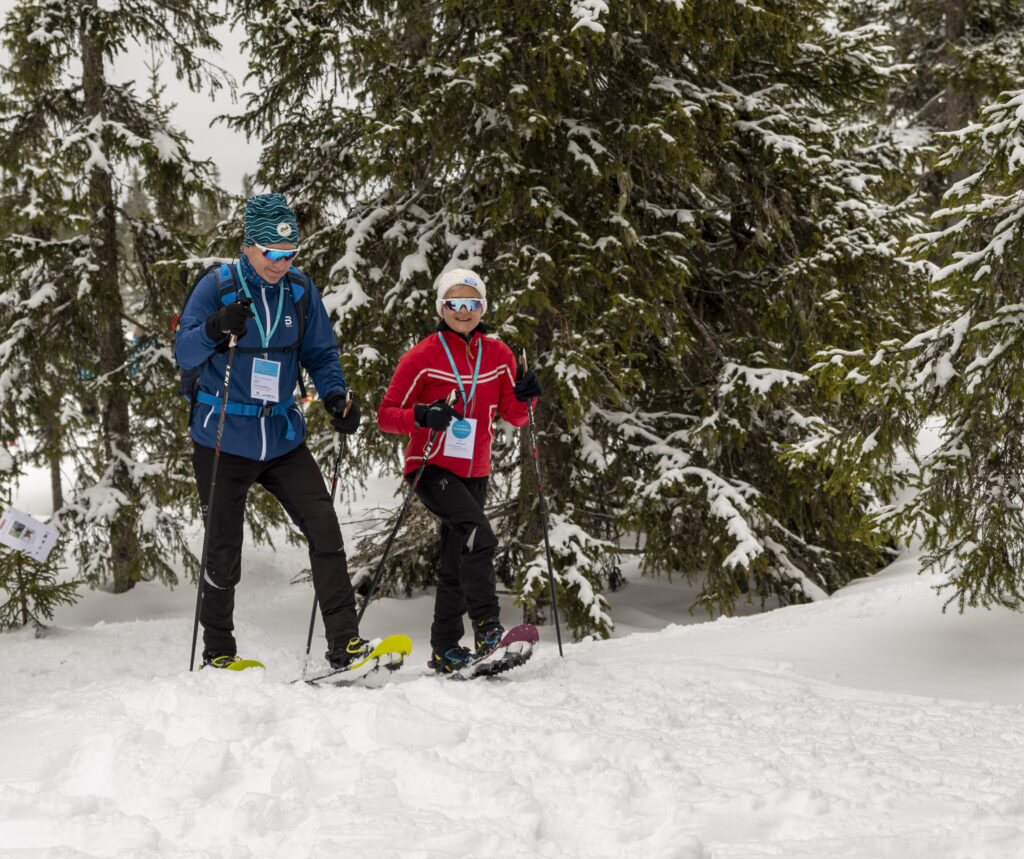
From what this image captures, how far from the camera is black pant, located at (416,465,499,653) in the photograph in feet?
16.5

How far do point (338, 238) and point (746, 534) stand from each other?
463 cm

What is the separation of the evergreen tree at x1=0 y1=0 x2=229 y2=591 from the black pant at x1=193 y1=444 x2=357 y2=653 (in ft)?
17.2

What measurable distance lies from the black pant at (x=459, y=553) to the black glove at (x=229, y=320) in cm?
140

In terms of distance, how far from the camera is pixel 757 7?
7418 millimetres

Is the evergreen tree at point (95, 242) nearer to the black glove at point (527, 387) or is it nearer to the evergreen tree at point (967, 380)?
the black glove at point (527, 387)

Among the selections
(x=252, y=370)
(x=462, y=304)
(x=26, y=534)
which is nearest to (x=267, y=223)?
(x=252, y=370)

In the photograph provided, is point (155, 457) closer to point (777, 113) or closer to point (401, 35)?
point (401, 35)

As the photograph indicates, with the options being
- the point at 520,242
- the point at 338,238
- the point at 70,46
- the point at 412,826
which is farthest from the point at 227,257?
the point at 412,826

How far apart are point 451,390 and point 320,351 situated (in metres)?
0.79

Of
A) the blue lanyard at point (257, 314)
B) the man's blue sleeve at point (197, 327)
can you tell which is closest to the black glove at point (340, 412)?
the blue lanyard at point (257, 314)

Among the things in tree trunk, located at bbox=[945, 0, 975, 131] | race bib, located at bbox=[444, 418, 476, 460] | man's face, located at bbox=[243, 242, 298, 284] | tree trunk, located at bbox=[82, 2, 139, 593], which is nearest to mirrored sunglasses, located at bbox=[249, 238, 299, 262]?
man's face, located at bbox=[243, 242, 298, 284]

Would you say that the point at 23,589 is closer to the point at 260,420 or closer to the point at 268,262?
the point at 260,420

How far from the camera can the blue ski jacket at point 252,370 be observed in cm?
461

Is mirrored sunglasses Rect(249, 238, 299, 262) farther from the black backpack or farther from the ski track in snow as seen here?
the ski track in snow
